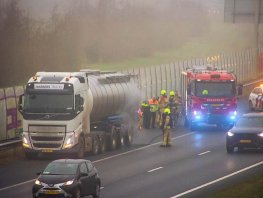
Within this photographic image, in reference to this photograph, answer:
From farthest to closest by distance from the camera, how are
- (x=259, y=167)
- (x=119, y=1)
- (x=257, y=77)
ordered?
1. (x=119, y=1)
2. (x=257, y=77)
3. (x=259, y=167)

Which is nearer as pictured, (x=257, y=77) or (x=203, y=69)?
(x=203, y=69)

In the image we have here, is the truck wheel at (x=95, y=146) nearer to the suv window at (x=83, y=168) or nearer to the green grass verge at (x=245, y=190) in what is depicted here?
the green grass verge at (x=245, y=190)

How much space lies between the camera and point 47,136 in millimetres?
39562

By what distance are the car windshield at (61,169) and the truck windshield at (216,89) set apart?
81.6ft

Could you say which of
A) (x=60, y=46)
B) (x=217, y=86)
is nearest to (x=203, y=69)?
(x=217, y=86)

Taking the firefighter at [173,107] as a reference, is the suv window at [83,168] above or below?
below

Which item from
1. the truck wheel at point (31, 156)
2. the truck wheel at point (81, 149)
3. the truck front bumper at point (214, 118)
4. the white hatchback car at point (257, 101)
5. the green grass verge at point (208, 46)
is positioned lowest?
the truck wheel at point (31, 156)

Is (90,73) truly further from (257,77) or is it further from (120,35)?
(120,35)

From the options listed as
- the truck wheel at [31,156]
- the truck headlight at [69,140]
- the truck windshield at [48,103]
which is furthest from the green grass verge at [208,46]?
the truck headlight at [69,140]

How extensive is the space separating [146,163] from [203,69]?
16876mm

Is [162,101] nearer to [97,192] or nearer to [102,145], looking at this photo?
[102,145]

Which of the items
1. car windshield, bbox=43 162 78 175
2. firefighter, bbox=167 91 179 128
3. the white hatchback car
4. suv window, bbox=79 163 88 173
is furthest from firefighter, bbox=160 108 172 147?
the white hatchback car

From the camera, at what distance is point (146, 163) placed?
39.4 meters

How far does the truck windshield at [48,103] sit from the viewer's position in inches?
1563
